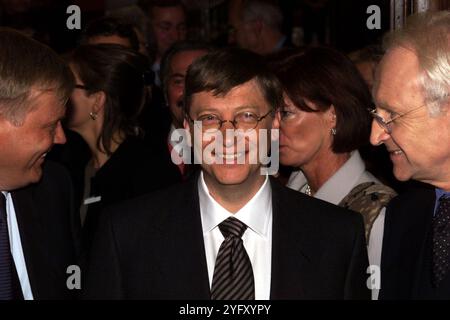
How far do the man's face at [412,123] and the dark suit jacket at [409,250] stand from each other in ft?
0.43

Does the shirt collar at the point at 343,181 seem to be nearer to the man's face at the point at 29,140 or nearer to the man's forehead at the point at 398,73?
the man's forehead at the point at 398,73

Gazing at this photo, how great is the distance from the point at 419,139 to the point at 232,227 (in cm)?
68


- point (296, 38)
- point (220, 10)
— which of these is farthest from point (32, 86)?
point (220, 10)

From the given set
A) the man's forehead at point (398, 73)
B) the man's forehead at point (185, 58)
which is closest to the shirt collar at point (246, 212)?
the man's forehead at point (398, 73)

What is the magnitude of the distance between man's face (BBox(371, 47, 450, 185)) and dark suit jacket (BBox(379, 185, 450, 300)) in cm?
13

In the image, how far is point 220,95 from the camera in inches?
109

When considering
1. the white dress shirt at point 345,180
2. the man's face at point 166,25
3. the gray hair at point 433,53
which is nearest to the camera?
the gray hair at point 433,53

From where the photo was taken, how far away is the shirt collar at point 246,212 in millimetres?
2773

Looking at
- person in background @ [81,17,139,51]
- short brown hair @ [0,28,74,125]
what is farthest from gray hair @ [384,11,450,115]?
person in background @ [81,17,139,51]

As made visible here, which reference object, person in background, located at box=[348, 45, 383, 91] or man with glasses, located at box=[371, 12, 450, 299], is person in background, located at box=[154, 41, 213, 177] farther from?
man with glasses, located at box=[371, 12, 450, 299]

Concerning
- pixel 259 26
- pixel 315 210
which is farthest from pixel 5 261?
pixel 259 26

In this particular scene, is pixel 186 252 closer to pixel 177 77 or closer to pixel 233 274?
pixel 233 274

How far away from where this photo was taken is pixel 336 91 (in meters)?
3.66

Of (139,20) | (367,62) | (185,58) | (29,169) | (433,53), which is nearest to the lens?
(433,53)
